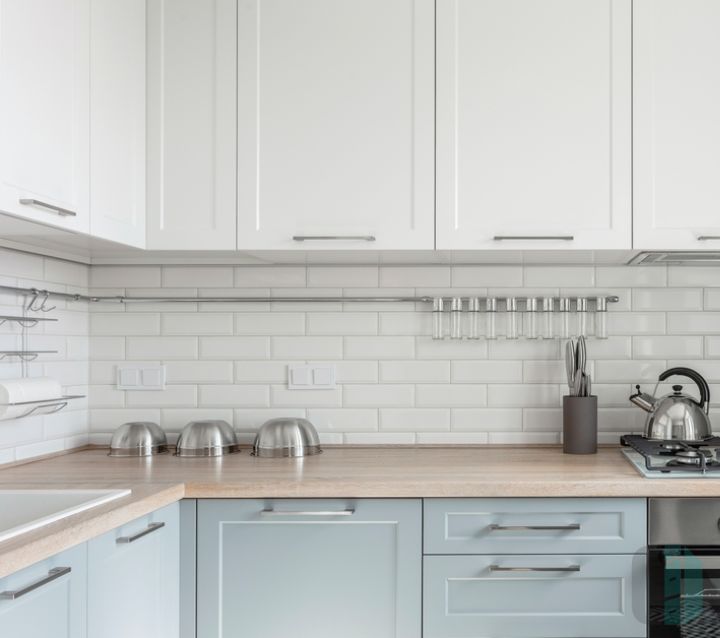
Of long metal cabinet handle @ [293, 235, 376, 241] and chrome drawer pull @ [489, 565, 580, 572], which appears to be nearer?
chrome drawer pull @ [489, 565, 580, 572]

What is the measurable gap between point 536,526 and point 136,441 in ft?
4.20

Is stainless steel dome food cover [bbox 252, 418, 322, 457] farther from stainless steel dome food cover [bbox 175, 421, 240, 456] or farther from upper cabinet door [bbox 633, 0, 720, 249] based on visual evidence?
upper cabinet door [bbox 633, 0, 720, 249]

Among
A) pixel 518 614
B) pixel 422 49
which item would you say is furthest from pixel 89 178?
pixel 518 614

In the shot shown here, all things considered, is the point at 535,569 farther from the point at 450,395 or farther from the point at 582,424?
the point at 450,395

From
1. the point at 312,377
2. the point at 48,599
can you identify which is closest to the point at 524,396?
the point at 312,377

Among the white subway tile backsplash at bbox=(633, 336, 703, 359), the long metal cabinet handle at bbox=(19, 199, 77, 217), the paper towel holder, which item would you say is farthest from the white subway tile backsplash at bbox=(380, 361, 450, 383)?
the long metal cabinet handle at bbox=(19, 199, 77, 217)

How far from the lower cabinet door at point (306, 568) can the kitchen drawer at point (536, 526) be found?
8 centimetres

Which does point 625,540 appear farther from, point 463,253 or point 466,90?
point 466,90

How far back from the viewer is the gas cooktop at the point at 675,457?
2.08m

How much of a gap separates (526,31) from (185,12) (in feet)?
3.41

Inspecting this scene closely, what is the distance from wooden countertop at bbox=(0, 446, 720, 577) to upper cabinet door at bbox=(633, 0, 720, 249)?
2.34ft

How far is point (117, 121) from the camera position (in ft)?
7.34

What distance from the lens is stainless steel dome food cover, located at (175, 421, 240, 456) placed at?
2463mm

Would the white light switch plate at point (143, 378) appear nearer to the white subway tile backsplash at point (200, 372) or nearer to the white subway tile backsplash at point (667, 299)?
the white subway tile backsplash at point (200, 372)
